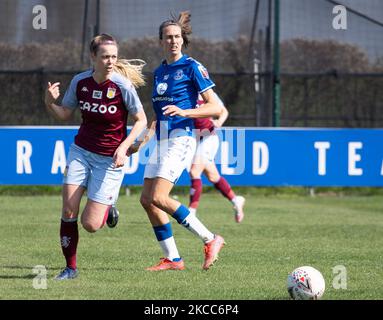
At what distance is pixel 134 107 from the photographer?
8508 mm

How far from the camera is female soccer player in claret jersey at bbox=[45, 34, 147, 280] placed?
839 cm

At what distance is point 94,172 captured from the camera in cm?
850

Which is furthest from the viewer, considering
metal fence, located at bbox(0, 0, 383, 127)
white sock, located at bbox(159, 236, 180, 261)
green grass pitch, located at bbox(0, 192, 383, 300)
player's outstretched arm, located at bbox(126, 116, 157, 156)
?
metal fence, located at bbox(0, 0, 383, 127)

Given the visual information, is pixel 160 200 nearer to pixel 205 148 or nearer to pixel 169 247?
pixel 169 247

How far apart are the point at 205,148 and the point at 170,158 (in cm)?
488

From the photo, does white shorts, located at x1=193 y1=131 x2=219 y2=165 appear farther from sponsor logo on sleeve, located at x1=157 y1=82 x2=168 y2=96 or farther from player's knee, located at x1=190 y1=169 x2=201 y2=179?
sponsor logo on sleeve, located at x1=157 y1=82 x2=168 y2=96

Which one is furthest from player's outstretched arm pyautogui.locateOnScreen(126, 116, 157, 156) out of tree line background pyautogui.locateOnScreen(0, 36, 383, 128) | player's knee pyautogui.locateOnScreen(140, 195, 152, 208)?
tree line background pyautogui.locateOnScreen(0, 36, 383, 128)

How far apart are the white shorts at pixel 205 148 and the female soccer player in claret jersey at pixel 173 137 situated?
460 cm

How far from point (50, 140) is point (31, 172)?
61 cm

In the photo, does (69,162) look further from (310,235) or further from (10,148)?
(10,148)

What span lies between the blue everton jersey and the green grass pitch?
4.26 ft

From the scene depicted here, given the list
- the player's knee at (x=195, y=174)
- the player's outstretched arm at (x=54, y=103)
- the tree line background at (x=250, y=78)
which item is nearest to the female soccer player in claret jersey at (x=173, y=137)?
the player's outstretched arm at (x=54, y=103)

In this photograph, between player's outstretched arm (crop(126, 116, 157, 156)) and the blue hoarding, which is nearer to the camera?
player's outstretched arm (crop(126, 116, 157, 156))
